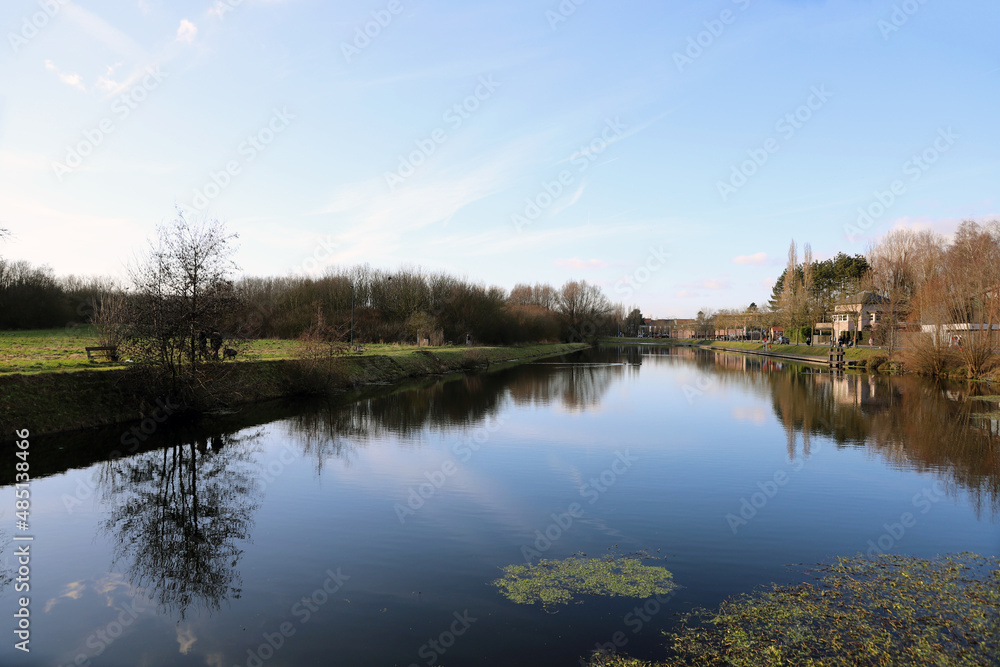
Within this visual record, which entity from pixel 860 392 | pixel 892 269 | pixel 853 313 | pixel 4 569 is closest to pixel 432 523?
pixel 4 569

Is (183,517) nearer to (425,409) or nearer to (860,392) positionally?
(425,409)

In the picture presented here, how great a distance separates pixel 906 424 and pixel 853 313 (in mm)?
57671

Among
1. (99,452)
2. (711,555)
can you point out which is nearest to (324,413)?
(99,452)

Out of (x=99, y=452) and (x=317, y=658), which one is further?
(x=99, y=452)

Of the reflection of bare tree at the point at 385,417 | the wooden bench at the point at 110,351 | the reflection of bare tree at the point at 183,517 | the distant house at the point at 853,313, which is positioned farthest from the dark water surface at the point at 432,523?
the distant house at the point at 853,313

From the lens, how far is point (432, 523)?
869cm

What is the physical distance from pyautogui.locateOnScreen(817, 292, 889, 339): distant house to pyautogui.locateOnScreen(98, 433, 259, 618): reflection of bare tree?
68.5 m

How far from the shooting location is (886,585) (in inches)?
248

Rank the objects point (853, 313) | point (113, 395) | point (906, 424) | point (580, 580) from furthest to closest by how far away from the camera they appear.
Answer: point (853, 313) → point (906, 424) → point (113, 395) → point (580, 580)

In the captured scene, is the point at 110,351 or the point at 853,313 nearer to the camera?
the point at 110,351

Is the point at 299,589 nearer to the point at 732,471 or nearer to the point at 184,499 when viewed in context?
the point at 184,499

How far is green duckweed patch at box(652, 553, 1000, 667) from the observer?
15.8ft

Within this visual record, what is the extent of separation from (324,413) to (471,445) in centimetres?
732

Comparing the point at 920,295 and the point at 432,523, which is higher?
the point at 920,295
